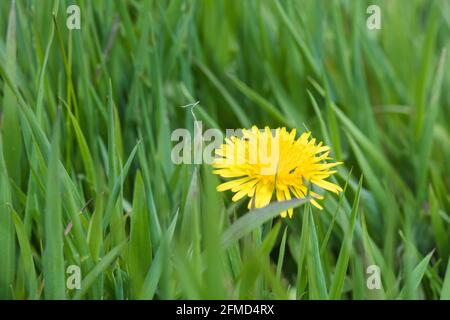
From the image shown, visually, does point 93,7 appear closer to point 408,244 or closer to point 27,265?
point 27,265

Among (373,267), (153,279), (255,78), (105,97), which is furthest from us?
(255,78)

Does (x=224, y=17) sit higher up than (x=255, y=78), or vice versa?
(x=224, y=17)
